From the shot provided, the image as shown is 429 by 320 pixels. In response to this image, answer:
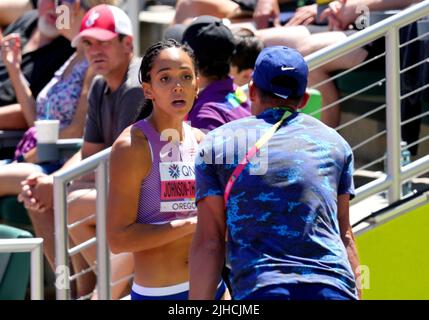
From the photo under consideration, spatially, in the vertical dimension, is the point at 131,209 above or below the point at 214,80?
below

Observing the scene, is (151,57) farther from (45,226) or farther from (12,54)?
(12,54)

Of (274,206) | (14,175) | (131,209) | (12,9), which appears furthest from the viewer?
(12,9)

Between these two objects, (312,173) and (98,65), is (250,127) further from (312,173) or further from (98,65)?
(98,65)

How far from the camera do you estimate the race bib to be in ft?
13.4

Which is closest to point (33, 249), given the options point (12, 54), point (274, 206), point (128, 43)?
point (274, 206)

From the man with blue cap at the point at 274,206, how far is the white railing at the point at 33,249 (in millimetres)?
1130

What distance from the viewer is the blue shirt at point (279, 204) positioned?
3.21 metres

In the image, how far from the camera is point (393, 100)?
16.5 ft

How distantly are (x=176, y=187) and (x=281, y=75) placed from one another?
86 cm

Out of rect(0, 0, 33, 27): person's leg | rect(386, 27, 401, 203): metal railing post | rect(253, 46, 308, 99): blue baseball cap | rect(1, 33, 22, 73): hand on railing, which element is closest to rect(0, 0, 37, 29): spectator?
rect(0, 0, 33, 27): person's leg

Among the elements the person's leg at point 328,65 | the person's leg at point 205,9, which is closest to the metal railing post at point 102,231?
the person's leg at point 328,65

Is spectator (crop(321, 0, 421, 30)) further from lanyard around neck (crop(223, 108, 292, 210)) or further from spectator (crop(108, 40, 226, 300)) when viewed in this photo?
lanyard around neck (crop(223, 108, 292, 210))

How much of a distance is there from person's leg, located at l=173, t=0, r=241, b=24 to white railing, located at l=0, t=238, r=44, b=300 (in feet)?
9.11
